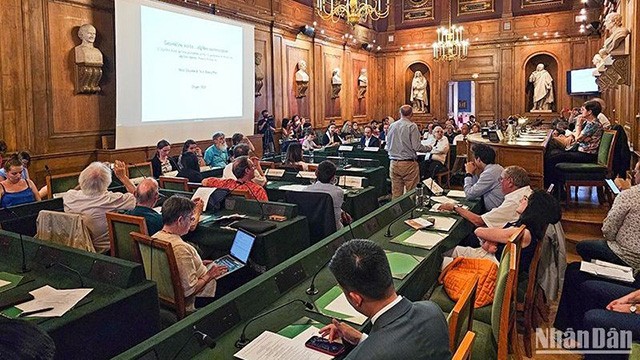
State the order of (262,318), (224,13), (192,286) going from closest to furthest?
(262,318) → (192,286) → (224,13)

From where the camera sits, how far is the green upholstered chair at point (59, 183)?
4984mm

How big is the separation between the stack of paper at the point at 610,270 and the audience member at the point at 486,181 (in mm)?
1240

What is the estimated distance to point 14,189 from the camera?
451 cm

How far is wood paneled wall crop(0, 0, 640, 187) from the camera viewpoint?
619 centimetres

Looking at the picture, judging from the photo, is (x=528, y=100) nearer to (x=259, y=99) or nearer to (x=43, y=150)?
(x=259, y=99)

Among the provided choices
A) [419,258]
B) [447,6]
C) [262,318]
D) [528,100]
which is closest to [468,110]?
[528,100]

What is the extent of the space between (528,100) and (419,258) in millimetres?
12300

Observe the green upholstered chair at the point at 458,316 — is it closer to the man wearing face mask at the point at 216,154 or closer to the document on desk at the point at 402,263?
the document on desk at the point at 402,263

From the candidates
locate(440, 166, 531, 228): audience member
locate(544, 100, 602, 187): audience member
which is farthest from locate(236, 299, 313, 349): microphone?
locate(544, 100, 602, 187): audience member

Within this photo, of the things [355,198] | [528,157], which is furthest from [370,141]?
[355,198]

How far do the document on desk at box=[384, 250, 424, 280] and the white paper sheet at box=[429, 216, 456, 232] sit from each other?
0.70m

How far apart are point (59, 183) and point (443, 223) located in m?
3.99

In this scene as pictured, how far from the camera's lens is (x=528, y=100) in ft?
44.8

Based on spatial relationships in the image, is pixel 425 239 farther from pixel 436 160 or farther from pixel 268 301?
pixel 436 160
